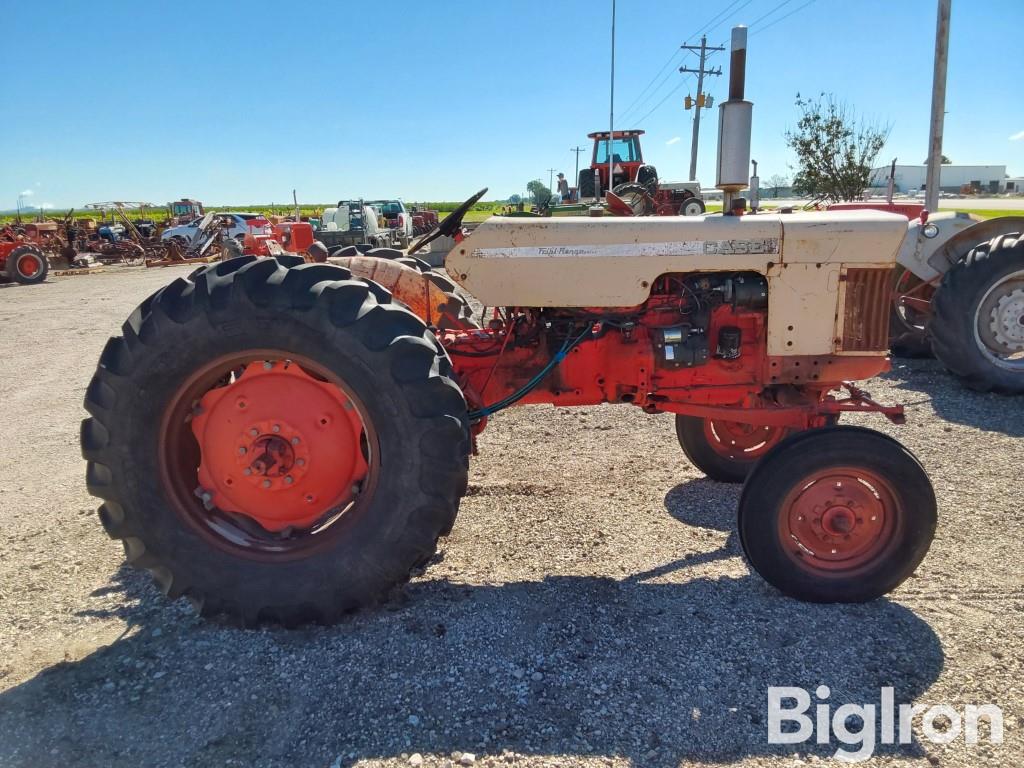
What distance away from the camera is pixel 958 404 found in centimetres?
603

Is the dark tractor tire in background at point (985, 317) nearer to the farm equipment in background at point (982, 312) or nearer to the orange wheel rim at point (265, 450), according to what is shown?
the farm equipment in background at point (982, 312)

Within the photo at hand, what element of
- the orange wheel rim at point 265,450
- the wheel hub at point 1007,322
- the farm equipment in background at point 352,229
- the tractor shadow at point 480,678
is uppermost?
the farm equipment in background at point 352,229

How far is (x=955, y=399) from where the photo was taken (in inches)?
243

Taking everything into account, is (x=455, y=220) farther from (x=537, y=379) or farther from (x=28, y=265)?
(x=28, y=265)

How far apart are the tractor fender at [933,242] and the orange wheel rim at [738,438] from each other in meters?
3.67

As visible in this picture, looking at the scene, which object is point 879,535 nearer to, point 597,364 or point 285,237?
point 597,364

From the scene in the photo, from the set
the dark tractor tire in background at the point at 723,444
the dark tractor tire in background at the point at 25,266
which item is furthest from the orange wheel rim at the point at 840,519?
the dark tractor tire in background at the point at 25,266

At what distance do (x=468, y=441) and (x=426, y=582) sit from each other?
909mm

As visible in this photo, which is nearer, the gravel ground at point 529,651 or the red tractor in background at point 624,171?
the gravel ground at point 529,651

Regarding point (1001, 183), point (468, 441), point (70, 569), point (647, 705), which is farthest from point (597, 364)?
point (1001, 183)

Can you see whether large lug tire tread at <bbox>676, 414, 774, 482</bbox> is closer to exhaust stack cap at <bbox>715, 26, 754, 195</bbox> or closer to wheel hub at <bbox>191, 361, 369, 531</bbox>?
exhaust stack cap at <bbox>715, 26, 754, 195</bbox>

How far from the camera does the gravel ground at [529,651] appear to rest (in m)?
2.32

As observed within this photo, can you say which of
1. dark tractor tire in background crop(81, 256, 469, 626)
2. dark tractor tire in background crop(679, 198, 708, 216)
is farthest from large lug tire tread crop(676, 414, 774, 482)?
dark tractor tire in background crop(679, 198, 708, 216)

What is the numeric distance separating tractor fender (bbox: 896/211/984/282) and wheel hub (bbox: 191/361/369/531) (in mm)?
6069
